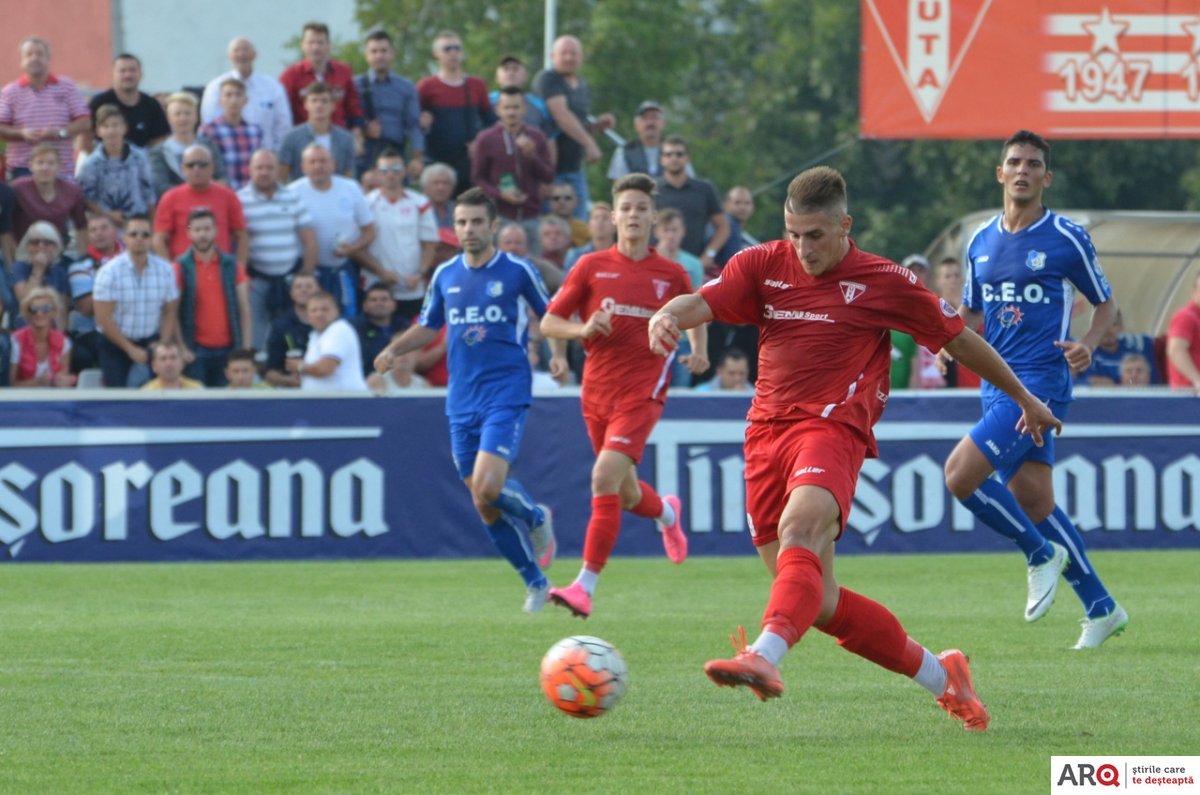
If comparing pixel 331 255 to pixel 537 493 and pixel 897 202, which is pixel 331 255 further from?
pixel 897 202

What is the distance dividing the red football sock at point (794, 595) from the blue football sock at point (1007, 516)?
3.44m

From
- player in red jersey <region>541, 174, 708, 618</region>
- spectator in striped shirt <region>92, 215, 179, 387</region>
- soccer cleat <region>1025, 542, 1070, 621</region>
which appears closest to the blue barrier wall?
spectator in striped shirt <region>92, 215, 179, 387</region>

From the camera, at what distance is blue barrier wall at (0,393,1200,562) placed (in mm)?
15211

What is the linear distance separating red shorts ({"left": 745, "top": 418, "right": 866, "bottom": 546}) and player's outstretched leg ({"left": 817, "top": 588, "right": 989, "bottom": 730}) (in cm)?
29

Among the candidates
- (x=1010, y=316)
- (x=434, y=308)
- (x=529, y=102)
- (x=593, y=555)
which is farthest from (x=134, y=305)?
(x=1010, y=316)

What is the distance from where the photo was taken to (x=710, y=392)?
16031 mm

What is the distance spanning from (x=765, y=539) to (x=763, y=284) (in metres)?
0.93

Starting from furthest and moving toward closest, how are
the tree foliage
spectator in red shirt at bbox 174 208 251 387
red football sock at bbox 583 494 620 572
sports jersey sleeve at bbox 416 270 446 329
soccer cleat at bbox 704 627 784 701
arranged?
1. the tree foliage
2. spectator in red shirt at bbox 174 208 251 387
3. sports jersey sleeve at bbox 416 270 446 329
4. red football sock at bbox 583 494 620 572
5. soccer cleat at bbox 704 627 784 701

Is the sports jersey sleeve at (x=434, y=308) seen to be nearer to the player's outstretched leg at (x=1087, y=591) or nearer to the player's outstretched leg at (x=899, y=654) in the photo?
the player's outstretched leg at (x=1087, y=591)

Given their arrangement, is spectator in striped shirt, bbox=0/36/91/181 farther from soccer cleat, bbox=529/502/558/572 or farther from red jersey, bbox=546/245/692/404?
red jersey, bbox=546/245/692/404

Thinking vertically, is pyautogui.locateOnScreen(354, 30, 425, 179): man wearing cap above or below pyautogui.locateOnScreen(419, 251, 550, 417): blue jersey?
above

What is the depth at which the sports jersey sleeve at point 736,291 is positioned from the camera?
701 cm

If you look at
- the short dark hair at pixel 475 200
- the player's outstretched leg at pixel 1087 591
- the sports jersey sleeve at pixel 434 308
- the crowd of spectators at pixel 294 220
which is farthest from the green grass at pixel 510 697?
the crowd of spectators at pixel 294 220

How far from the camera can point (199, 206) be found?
16.7 metres
